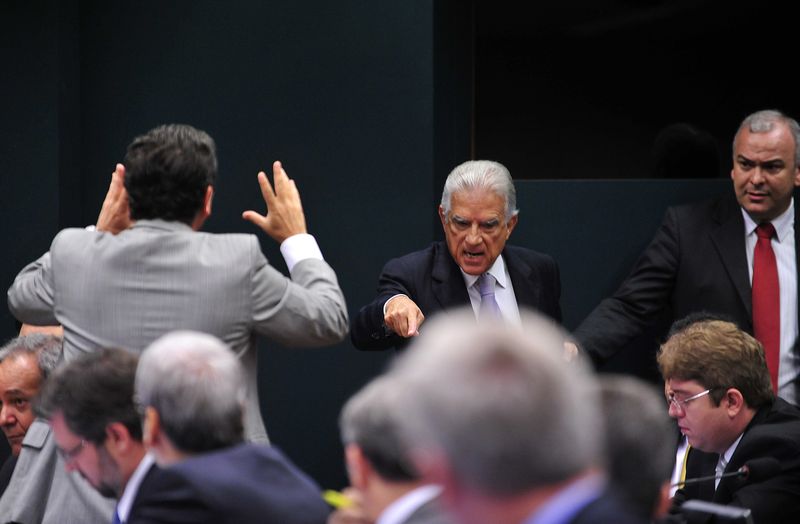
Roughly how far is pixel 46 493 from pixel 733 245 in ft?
7.39

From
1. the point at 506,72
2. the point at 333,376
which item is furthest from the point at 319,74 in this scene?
the point at 333,376

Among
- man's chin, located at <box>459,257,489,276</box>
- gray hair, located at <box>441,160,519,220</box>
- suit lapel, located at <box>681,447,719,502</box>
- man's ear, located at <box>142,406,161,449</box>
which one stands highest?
gray hair, located at <box>441,160,519,220</box>

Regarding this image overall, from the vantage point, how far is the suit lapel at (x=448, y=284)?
11.8 feet

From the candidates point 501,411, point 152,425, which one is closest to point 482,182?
point 152,425

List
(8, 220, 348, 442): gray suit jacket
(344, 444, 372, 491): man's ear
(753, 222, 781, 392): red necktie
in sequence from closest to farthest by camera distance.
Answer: (344, 444, 372, 491): man's ear < (8, 220, 348, 442): gray suit jacket < (753, 222, 781, 392): red necktie

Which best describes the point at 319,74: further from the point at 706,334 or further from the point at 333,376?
the point at 706,334

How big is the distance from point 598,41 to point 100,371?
2.89m

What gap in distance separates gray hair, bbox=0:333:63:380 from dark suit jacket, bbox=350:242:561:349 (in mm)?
770

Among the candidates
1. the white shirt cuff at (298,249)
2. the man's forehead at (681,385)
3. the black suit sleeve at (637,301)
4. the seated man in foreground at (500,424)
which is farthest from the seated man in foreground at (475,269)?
the seated man in foreground at (500,424)

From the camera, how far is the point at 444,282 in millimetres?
3605

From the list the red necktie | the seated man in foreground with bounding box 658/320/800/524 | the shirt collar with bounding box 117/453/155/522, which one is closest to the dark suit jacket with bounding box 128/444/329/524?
the shirt collar with bounding box 117/453/155/522

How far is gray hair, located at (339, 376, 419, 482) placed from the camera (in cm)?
180

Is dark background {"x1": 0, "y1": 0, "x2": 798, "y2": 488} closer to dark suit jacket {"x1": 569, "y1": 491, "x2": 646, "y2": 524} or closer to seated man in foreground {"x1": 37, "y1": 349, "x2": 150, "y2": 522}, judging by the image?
seated man in foreground {"x1": 37, "y1": 349, "x2": 150, "y2": 522}

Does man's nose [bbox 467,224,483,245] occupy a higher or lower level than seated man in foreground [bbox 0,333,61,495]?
higher
